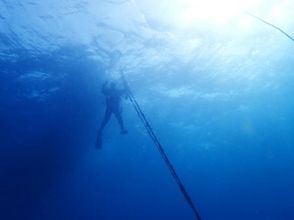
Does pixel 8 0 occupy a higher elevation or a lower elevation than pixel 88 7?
lower

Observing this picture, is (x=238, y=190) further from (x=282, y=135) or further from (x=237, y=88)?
(x=237, y=88)

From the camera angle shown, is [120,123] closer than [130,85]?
Yes

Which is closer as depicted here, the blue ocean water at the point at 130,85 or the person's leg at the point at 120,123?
the person's leg at the point at 120,123

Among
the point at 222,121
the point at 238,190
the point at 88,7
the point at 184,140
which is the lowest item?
the point at 238,190

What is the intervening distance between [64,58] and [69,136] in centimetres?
860

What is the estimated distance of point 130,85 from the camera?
18578 millimetres

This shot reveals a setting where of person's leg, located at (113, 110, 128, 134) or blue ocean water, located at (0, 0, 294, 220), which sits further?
blue ocean water, located at (0, 0, 294, 220)

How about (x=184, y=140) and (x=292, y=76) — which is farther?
(x=184, y=140)

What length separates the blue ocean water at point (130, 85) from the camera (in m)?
13.2

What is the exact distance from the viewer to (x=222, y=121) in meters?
28.6

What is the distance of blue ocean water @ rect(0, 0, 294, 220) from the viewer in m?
13.2

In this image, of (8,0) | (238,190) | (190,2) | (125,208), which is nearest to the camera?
(8,0)

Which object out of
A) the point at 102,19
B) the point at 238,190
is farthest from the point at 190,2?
the point at 238,190

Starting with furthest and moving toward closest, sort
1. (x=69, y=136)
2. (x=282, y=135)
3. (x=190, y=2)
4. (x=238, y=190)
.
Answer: (x=238, y=190)
(x=282, y=135)
(x=69, y=136)
(x=190, y=2)
